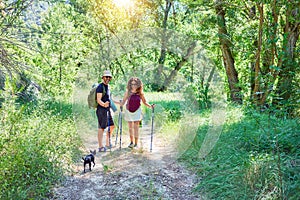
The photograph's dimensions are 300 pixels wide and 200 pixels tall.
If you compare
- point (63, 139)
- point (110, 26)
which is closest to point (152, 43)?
point (63, 139)

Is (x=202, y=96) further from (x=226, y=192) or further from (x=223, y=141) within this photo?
(x=226, y=192)

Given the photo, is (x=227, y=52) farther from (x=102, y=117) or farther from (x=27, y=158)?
(x=27, y=158)

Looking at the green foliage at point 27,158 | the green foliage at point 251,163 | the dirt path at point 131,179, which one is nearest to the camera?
the green foliage at point 251,163

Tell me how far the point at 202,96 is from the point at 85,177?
4.56m

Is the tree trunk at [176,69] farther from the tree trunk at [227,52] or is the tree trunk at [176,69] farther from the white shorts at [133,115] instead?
the white shorts at [133,115]

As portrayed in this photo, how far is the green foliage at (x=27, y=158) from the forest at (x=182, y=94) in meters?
0.02

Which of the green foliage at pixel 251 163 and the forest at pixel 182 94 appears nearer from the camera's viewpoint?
the green foliage at pixel 251 163

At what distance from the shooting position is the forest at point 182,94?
4059mm

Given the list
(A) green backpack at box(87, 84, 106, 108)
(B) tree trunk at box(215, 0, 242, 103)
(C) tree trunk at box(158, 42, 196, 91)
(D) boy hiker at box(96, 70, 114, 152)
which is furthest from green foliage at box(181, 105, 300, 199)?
(B) tree trunk at box(215, 0, 242, 103)

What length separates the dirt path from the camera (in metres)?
4.28

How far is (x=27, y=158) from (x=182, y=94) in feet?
15.8

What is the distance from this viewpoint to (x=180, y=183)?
15.4 feet

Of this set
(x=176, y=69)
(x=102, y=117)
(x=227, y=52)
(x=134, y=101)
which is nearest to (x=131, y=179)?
(x=102, y=117)

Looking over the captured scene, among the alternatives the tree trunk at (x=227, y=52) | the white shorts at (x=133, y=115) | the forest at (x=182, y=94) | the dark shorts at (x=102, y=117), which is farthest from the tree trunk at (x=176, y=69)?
→ the dark shorts at (x=102, y=117)
